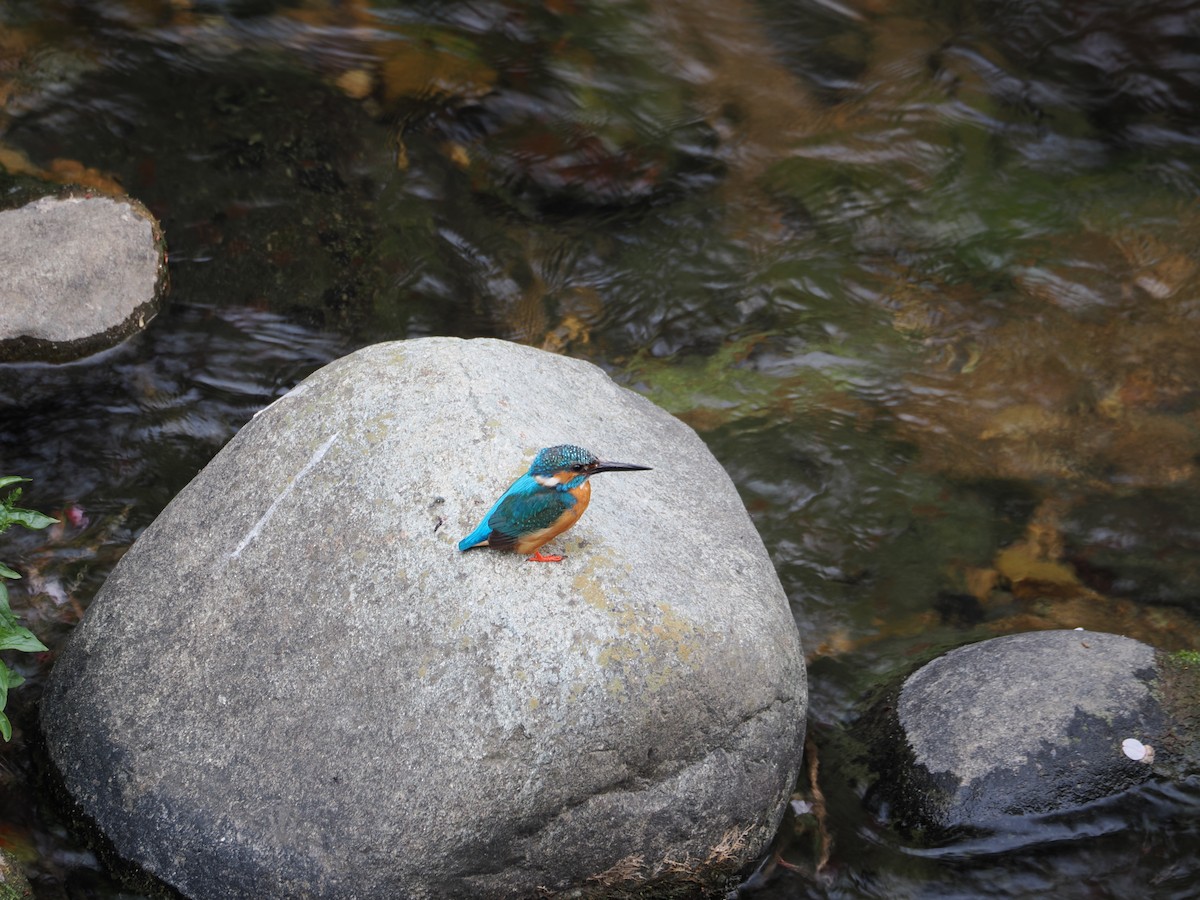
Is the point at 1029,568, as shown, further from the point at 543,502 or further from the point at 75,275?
the point at 75,275

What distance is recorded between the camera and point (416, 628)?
11.8 feet

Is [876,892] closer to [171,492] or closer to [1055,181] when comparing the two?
[171,492]

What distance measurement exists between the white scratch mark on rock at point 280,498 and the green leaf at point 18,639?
71 cm

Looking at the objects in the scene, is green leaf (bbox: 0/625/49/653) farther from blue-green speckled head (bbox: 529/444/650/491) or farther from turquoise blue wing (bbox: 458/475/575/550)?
blue-green speckled head (bbox: 529/444/650/491)

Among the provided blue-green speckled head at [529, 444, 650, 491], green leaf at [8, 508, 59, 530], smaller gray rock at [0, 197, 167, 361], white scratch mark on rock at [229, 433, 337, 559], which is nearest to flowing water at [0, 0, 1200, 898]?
smaller gray rock at [0, 197, 167, 361]

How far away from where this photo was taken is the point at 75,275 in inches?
226

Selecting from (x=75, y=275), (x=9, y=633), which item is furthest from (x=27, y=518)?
(x=75, y=275)

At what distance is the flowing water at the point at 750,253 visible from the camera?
18.0 ft

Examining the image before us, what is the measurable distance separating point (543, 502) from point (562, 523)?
130 mm

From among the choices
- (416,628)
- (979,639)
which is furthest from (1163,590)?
(416,628)

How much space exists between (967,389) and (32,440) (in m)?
5.38

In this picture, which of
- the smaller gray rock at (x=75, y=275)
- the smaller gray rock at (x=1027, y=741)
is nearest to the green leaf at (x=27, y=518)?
the smaller gray rock at (x=75, y=275)

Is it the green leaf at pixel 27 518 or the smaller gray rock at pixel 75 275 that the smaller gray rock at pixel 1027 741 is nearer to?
the green leaf at pixel 27 518

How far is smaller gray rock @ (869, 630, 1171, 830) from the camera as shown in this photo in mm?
4176
